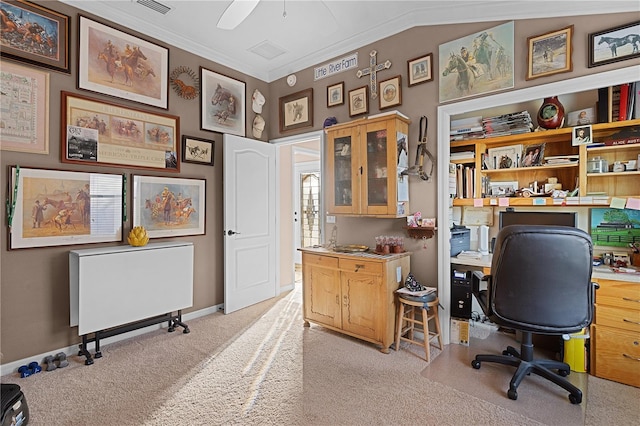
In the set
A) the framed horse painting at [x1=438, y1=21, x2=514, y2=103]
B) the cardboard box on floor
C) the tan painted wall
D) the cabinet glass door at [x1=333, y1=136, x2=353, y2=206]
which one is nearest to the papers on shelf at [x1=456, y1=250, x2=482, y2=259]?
the tan painted wall

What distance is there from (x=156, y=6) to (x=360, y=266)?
2.94 meters

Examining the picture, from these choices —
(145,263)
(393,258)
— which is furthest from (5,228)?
(393,258)

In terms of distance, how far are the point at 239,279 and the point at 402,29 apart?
125 inches

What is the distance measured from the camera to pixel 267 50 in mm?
3643

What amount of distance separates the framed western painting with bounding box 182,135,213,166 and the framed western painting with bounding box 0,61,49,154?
3.79ft

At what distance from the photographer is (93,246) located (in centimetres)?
281

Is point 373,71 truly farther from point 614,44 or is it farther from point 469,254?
point 469,254

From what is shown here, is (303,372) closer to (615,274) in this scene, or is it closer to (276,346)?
(276,346)

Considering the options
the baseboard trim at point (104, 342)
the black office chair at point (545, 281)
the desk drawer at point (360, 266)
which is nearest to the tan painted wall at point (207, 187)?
the baseboard trim at point (104, 342)

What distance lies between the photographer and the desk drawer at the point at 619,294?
216 centimetres

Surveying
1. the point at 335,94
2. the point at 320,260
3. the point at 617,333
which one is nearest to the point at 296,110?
the point at 335,94

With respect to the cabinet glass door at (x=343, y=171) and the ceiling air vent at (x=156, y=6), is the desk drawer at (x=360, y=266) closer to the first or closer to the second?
the cabinet glass door at (x=343, y=171)

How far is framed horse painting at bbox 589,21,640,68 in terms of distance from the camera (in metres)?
2.11

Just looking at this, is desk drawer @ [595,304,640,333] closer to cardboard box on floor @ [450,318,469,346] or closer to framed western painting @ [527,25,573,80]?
cardboard box on floor @ [450,318,469,346]
